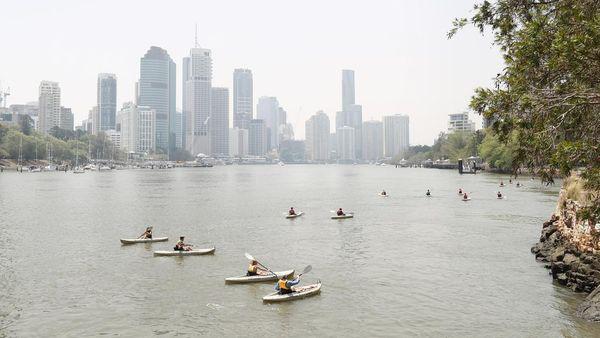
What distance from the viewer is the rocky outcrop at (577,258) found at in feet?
73.0

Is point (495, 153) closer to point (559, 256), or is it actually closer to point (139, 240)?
point (559, 256)

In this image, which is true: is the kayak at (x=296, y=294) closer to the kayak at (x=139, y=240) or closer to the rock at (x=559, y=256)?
the rock at (x=559, y=256)

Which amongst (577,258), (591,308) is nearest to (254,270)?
(591,308)

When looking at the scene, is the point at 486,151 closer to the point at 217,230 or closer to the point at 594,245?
the point at 217,230

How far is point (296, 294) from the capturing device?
82.4 feet

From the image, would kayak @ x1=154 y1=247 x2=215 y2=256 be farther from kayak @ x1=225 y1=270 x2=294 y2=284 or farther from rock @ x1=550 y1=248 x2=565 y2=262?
rock @ x1=550 y1=248 x2=565 y2=262

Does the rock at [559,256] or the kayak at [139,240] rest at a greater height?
the rock at [559,256]

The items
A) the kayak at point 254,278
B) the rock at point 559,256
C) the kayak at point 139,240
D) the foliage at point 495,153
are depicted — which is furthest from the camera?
the foliage at point 495,153

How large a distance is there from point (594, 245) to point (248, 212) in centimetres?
4645

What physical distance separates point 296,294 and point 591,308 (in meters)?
13.3

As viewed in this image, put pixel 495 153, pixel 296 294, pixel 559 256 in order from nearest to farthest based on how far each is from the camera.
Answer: pixel 296 294
pixel 559 256
pixel 495 153

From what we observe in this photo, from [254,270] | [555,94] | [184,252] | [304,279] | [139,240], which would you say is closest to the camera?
[555,94]

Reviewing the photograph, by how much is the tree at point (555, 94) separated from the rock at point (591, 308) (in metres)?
7.80

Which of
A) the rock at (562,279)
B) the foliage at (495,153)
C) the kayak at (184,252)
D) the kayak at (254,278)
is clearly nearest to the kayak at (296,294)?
the kayak at (254,278)
